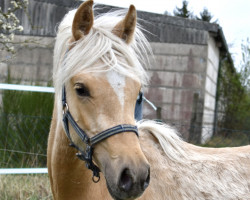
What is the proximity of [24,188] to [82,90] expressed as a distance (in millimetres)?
2590

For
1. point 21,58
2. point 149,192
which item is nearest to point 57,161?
point 149,192

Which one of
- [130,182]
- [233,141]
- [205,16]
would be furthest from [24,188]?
[205,16]

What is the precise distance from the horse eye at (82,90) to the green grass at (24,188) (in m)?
2.36

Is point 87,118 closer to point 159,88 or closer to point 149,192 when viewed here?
Result: point 149,192

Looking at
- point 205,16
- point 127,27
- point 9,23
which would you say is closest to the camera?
point 127,27

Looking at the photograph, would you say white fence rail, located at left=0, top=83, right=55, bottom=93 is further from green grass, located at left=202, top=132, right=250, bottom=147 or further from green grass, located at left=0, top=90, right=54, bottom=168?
green grass, located at left=202, top=132, right=250, bottom=147

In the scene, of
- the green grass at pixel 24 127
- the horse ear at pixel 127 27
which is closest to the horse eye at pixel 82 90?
the horse ear at pixel 127 27

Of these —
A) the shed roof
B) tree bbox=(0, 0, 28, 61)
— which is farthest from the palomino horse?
the shed roof

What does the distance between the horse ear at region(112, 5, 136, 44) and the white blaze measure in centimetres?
36

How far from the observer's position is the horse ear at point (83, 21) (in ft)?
6.81

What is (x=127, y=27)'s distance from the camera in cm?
223

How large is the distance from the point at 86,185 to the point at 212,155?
1011mm

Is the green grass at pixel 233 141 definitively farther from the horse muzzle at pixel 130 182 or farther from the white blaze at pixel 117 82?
the horse muzzle at pixel 130 182

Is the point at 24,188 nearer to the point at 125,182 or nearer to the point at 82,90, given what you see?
the point at 82,90
